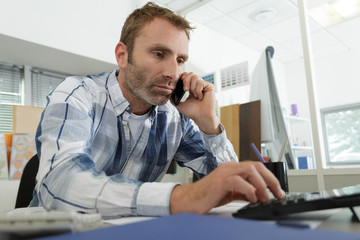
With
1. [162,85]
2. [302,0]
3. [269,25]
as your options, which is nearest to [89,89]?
[162,85]

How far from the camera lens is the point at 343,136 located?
4535 millimetres

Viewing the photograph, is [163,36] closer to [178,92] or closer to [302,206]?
[178,92]

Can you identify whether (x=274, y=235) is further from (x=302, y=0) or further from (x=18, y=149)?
(x=18, y=149)

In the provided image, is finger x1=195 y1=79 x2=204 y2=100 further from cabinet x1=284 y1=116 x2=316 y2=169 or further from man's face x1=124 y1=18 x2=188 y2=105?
cabinet x1=284 y1=116 x2=316 y2=169

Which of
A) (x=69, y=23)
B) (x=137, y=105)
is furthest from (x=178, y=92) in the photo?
(x=69, y=23)

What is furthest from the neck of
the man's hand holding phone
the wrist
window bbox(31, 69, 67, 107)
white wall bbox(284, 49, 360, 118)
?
white wall bbox(284, 49, 360, 118)

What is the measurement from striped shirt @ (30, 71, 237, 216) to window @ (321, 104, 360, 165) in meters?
4.18

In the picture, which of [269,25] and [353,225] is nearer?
[353,225]

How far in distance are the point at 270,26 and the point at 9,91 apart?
2669 millimetres

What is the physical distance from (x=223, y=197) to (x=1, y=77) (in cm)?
221

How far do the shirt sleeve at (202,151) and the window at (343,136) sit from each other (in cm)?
412

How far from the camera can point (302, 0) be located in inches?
69.0

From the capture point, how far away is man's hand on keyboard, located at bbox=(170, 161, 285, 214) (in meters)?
0.43

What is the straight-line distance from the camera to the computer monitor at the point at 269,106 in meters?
1.52
